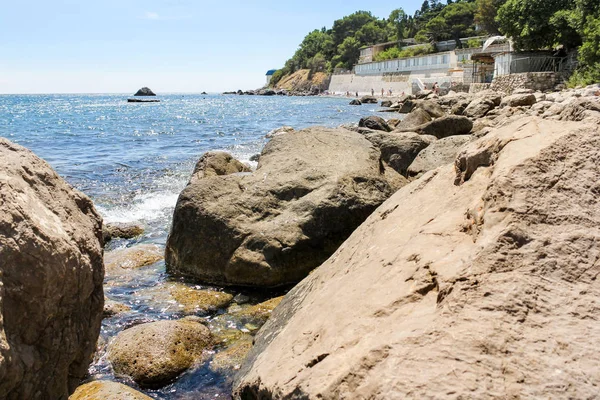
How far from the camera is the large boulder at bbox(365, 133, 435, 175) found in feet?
34.8

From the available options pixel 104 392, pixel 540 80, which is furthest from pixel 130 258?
pixel 540 80

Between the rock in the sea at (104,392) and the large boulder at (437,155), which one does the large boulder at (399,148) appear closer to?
the large boulder at (437,155)

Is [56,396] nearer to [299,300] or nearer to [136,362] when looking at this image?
[136,362]

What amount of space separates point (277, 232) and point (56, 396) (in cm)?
351

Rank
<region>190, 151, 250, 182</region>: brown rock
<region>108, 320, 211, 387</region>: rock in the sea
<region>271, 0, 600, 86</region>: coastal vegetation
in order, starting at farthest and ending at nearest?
<region>271, 0, 600, 86</region>: coastal vegetation → <region>190, 151, 250, 182</region>: brown rock → <region>108, 320, 211, 387</region>: rock in the sea

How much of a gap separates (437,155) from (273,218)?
4.03 meters

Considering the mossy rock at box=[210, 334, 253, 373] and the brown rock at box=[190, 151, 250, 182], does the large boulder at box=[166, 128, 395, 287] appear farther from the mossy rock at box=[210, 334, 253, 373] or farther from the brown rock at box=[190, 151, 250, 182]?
the brown rock at box=[190, 151, 250, 182]

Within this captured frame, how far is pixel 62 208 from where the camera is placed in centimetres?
364

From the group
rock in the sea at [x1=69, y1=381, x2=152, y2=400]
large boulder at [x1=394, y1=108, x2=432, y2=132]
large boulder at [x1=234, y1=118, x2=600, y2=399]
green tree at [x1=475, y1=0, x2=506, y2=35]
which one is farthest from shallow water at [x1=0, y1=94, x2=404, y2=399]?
green tree at [x1=475, y1=0, x2=506, y2=35]

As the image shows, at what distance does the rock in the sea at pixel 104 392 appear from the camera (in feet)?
12.5

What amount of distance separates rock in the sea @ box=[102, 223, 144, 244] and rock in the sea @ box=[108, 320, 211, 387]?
15.2 ft

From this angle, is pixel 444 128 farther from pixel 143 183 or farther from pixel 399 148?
pixel 143 183

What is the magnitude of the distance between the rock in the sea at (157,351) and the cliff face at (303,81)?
117495 mm

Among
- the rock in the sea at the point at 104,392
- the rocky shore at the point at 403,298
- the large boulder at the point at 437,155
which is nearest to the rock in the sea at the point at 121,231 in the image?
the rocky shore at the point at 403,298
